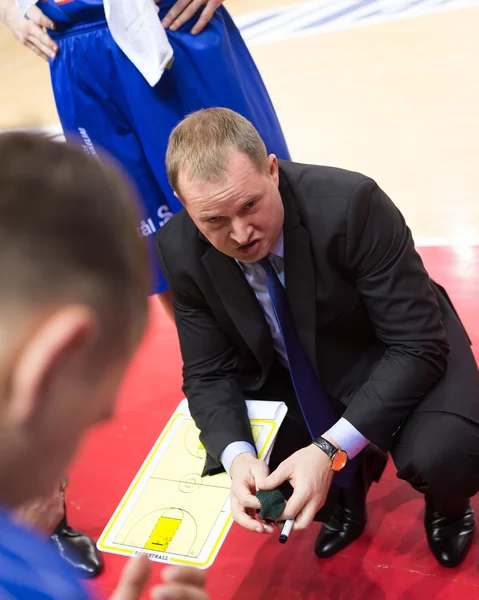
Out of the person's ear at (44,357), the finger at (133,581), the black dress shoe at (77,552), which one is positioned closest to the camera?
the person's ear at (44,357)

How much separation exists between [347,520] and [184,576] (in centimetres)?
104

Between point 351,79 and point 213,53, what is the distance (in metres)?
2.76

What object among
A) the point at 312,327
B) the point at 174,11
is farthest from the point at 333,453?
the point at 174,11

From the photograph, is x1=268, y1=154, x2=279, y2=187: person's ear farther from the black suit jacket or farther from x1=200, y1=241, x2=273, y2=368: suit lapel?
x1=200, y1=241, x2=273, y2=368: suit lapel

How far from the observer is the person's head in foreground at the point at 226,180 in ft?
4.67

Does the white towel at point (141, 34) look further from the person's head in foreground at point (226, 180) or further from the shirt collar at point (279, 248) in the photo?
the shirt collar at point (279, 248)

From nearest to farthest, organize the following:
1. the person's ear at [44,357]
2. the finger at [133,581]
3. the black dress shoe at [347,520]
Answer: the person's ear at [44,357]
the finger at [133,581]
the black dress shoe at [347,520]

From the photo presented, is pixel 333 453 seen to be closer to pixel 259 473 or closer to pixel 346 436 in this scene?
pixel 346 436

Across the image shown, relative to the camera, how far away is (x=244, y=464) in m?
1.52

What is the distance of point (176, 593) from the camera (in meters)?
0.77

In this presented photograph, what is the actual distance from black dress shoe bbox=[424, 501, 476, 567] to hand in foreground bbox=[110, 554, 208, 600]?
995 mm

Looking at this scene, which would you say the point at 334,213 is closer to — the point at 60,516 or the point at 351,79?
the point at 60,516

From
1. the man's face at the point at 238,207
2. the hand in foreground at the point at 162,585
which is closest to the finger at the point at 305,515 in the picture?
the man's face at the point at 238,207

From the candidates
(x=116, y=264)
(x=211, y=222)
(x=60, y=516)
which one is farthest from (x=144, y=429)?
(x=116, y=264)
